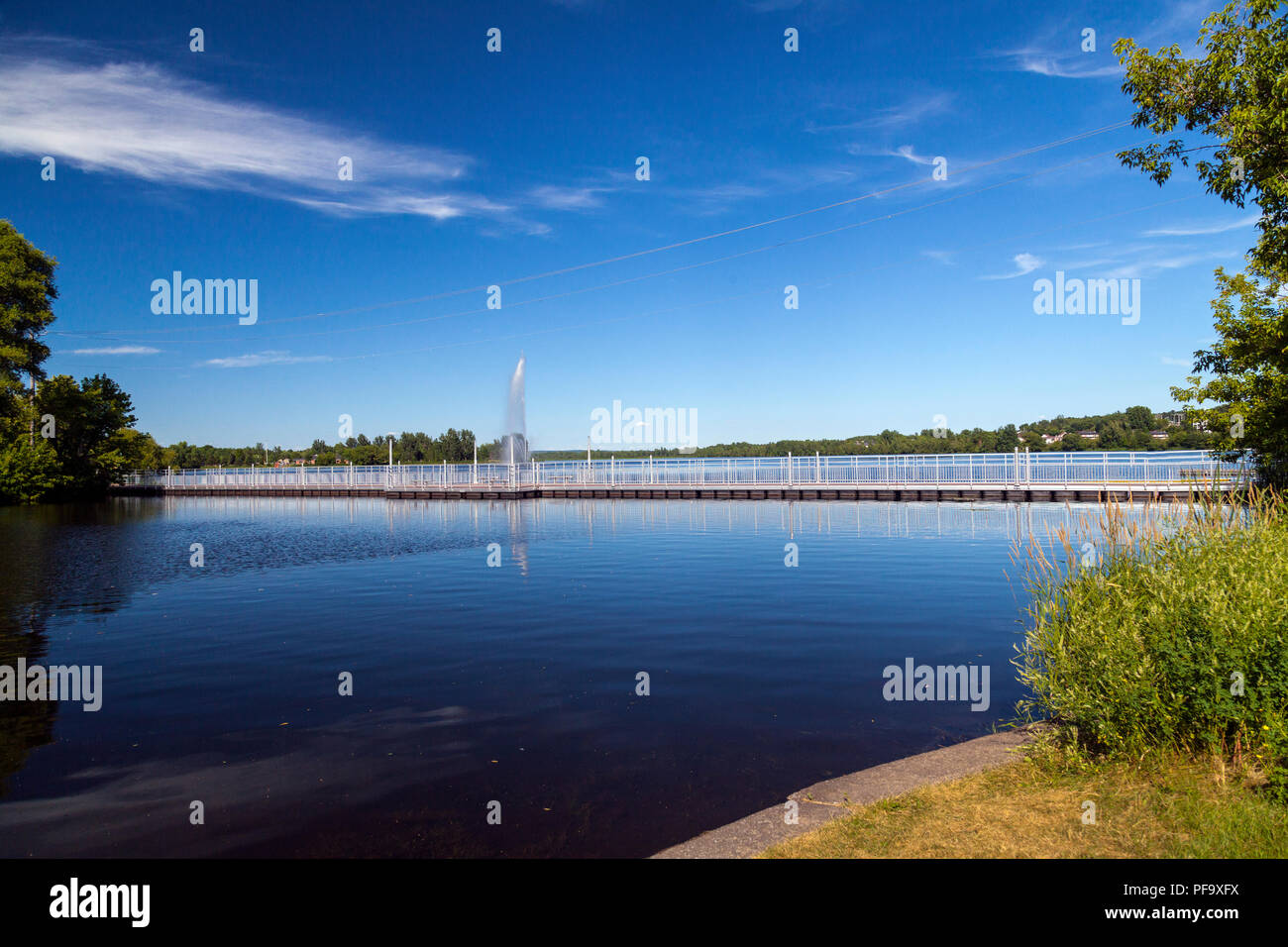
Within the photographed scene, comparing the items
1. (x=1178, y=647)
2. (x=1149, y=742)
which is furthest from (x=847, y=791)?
(x=1178, y=647)

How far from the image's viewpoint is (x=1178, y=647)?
563cm

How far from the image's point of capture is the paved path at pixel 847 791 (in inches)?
207

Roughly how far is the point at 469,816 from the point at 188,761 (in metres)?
3.32

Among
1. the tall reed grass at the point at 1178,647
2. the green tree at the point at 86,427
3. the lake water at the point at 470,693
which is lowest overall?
the lake water at the point at 470,693

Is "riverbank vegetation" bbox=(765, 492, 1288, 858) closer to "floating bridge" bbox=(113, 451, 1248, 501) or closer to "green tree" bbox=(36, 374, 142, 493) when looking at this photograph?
"floating bridge" bbox=(113, 451, 1248, 501)

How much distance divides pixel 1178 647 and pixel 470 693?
7480 millimetres

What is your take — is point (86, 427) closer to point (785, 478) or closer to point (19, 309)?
point (19, 309)

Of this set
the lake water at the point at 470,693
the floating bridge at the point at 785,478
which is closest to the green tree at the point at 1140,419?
the floating bridge at the point at 785,478

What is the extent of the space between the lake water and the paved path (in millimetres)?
480

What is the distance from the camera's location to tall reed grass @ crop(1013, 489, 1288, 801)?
526cm

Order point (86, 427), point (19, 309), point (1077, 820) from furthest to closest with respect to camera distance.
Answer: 1. point (86, 427)
2. point (19, 309)
3. point (1077, 820)

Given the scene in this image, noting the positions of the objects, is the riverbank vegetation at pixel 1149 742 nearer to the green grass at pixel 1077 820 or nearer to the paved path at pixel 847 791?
the green grass at pixel 1077 820

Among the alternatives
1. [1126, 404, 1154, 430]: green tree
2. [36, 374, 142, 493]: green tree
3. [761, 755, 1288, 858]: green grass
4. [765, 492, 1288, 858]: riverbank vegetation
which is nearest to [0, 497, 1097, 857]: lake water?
[761, 755, 1288, 858]: green grass

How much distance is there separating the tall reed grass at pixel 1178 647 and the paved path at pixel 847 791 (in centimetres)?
63
